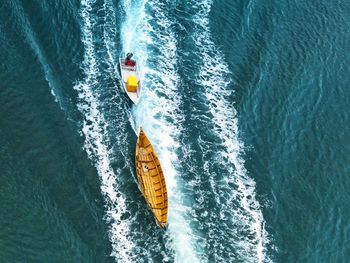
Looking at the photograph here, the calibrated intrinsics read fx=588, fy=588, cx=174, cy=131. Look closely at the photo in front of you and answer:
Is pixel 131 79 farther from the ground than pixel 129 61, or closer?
closer

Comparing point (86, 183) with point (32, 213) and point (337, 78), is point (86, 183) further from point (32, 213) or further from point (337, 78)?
point (337, 78)

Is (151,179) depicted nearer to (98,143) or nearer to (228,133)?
(98,143)

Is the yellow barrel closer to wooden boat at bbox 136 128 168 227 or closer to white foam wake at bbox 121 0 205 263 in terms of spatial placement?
white foam wake at bbox 121 0 205 263

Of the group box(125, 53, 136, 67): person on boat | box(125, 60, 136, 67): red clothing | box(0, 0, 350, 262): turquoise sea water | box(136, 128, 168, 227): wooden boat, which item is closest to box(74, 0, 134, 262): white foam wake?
box(0, 0, 350, 262): turquoise sea water

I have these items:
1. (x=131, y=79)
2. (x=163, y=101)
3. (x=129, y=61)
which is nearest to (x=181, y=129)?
Answer: (x=163, y=101)

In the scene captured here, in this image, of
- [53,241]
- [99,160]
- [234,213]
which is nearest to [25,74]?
[99,160]

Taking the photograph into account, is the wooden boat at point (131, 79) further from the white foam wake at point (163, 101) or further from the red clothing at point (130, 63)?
the white foam wake at point (163, 101)

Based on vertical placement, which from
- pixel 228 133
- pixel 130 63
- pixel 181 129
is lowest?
pixel 228 133
